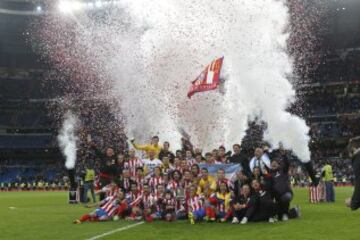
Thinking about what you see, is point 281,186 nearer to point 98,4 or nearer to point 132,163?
point 132,163

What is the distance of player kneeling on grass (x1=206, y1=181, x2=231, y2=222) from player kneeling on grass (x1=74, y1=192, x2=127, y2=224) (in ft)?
7.25

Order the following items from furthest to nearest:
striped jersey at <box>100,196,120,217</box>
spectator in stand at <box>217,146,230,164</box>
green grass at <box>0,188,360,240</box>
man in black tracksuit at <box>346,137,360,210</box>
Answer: spectator in stand at <box>217,146,230,164</box> → striped jersey at <box>100,196,120,217</box> → green grass at <box>0,188,360,240</box> → man in black tracksuit at <box>346,137,360,210</box>

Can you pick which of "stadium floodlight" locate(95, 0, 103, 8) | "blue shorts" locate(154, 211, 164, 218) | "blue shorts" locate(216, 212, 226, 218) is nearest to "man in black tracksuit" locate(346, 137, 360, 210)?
"blue shorts" locate(216, 212, 226, 218)

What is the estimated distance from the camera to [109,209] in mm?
13242

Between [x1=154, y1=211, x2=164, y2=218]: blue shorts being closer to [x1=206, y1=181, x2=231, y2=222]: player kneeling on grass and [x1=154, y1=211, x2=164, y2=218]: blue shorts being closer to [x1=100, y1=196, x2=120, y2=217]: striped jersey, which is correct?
[x1=100, y1=196, x2=120, y2=217]: striped jersey

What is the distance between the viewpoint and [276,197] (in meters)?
12.1

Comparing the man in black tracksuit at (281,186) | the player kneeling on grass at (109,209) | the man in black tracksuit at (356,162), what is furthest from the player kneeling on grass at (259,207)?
the man in black tracksuit at (356,162)

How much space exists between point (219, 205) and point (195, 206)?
59 centimetres

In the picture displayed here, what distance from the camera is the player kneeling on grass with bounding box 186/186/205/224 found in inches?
489

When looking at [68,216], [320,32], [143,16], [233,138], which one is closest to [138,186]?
[68,216]

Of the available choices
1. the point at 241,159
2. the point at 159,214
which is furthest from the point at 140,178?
the point at 241,159

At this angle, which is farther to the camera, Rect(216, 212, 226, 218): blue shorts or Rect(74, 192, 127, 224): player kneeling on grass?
Rect(74, 192, 127, 224): player kneeling on grass

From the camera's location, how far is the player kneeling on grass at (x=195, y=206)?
12.4 m

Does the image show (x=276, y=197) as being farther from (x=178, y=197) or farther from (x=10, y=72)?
(x=10, y=72)
